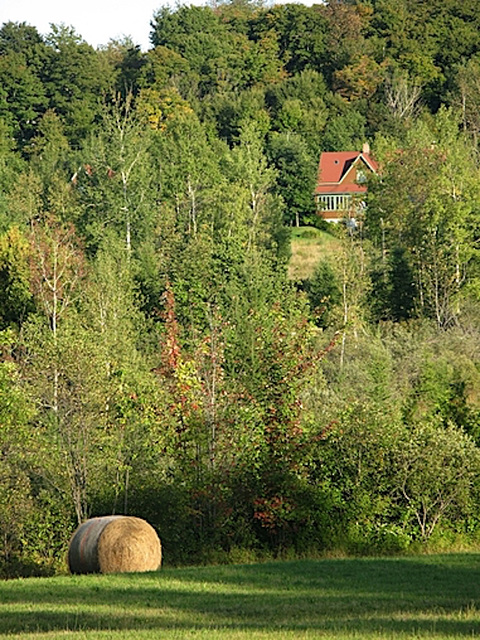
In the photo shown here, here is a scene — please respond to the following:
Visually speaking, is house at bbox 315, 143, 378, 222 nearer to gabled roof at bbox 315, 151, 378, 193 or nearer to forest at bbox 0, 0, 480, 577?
gabled roof at bbox 315, 151, 378, 193

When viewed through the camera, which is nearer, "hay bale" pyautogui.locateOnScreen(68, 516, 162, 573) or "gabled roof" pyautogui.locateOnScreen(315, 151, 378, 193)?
"hay bale" pyautogui.locateOnScreen(68, 516, 162, 573)

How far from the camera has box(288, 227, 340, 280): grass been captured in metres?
68.0

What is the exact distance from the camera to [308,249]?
244 ft

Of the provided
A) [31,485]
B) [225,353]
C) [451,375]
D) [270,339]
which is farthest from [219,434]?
[451,375]

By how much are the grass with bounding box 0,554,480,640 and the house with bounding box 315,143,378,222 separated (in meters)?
66.2

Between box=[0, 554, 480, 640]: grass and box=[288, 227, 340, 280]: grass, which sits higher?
box=[288, 227, 340, 280]: grass

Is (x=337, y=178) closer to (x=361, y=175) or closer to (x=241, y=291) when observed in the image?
(x=361, y=175)

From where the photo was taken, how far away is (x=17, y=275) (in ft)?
195

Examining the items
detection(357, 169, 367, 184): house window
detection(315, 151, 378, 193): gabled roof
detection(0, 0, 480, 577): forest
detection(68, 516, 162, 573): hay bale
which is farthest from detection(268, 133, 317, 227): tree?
detection(68, 516, 162, 573): hay bale

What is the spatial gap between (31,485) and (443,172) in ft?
130

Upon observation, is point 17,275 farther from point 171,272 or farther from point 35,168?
point 35,168

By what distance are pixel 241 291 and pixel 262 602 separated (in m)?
40.4

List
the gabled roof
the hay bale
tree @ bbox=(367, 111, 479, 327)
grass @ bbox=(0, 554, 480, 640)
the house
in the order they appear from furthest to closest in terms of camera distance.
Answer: the gabled roof → the house → tree @ bbox=(367, 111, 479, 327) → the hay bale → grass @ bbox=(0, 554, 480, 640)

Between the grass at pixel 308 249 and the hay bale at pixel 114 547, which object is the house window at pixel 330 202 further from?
the hay bale at pixel 114 547
